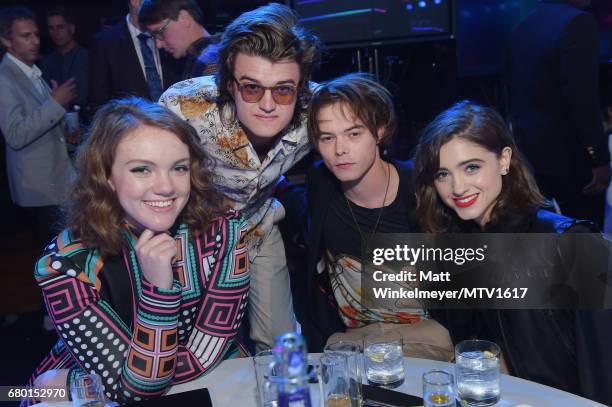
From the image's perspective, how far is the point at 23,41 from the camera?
3926mm

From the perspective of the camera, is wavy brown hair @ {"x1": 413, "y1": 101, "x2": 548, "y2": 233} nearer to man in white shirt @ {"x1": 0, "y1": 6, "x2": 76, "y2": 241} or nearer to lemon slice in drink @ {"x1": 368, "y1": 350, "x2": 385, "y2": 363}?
lemon slice in drink @ {"x1": 368, "y1": 350, "x2": 385, "y2": 363}

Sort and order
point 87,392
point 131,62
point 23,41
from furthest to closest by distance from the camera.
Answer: point 131,62 → point 23,41 → point 87,392

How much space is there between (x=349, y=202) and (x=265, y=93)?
0.55 metres

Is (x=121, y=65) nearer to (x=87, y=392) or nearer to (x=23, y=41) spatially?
(x=23, y=41)

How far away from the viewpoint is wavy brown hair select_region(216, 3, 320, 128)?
7.85 feet

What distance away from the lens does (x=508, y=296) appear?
2104mm

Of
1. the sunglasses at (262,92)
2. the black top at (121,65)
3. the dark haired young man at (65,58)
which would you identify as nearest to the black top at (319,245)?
the sunglasses at (262,92)

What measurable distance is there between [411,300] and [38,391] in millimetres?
1333

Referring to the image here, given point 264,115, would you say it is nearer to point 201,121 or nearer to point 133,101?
point 201,121

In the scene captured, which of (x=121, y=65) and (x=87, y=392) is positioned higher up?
(x=121, y=65)

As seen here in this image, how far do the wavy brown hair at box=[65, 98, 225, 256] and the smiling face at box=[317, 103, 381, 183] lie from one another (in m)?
0.55

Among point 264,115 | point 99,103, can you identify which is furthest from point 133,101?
point 99,103

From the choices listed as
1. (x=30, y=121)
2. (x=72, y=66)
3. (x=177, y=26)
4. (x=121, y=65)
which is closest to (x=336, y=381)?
(x=177, y=26)

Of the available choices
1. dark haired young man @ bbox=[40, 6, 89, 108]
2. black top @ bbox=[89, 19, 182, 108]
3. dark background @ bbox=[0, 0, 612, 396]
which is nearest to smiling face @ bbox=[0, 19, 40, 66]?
black top @ bbox=[89, 19, 182, 108]
